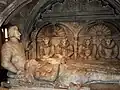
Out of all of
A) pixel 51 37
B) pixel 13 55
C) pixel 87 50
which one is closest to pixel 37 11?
pixel 51 37

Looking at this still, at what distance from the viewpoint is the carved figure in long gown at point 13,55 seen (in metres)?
2.51

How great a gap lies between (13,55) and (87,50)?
4.06ft

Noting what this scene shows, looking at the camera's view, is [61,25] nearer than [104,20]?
No

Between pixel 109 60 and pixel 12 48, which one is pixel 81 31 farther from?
pixel 12 48

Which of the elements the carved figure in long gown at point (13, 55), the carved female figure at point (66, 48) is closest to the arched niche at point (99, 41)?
the carved female figure at point (66, 48)

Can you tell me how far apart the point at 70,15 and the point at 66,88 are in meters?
1.31

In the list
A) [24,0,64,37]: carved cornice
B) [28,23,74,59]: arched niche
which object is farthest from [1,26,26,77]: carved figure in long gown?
[28,23,74,59]: arched niche

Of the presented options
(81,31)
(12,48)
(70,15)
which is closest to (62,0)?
(70,15)

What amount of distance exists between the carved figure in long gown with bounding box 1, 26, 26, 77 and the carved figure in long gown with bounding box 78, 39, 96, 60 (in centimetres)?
105

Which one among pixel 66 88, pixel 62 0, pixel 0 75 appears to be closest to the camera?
pixel 66 88

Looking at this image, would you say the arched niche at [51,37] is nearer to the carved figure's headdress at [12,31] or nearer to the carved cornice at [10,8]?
the carved figure's headdress at [12,31]

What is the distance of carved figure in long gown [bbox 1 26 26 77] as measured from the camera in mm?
2514

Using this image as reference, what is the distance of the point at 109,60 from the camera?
3285 millimetres

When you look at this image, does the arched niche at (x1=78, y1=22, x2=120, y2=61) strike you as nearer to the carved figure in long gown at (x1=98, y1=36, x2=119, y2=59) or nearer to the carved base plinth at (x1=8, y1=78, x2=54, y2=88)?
the carved figure in long gown at (x1=98, y1=36, x2=119, y2=59)
